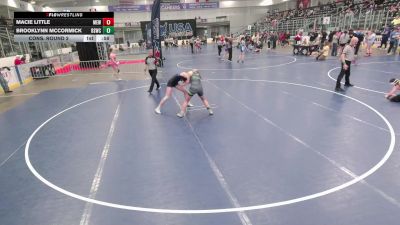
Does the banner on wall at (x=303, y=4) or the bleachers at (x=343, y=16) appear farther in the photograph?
the banner on wall at (x=303, y=4)

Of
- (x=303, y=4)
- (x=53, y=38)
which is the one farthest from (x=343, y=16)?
(x=53, y=38)

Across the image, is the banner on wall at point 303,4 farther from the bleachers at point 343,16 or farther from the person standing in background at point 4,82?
the person standing in background at point 4,82

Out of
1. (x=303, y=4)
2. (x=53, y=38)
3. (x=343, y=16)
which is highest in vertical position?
(x=303, y=4)
